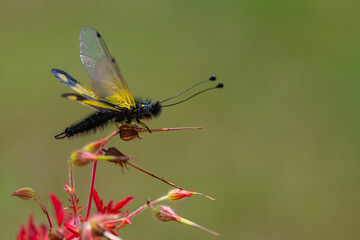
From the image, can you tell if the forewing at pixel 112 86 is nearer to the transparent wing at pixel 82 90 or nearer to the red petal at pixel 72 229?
the transparent wing at pixel 82 90

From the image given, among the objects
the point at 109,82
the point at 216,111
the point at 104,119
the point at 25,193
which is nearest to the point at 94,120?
the point at 104,119

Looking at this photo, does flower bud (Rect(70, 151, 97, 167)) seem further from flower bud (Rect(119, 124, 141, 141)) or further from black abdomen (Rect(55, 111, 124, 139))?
black abdomen (Rect(55, 111, 124, 139))

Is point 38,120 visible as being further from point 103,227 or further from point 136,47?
point 103,227

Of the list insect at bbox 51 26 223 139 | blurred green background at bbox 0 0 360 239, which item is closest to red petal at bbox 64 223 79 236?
insect at bbox 51 26 223 139

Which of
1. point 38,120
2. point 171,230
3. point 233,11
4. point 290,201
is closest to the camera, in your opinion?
point 171,230

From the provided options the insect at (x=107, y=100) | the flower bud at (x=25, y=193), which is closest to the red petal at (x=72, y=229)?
the flower bud at (x=25, y=193)

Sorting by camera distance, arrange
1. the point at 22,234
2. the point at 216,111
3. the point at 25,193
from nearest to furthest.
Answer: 1. the point at 22,234
2. the point at 25,193
3. the point at 216,111

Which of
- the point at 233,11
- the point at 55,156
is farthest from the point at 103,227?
the point at 233,11

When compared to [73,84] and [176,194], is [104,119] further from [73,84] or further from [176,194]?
[176,194]
